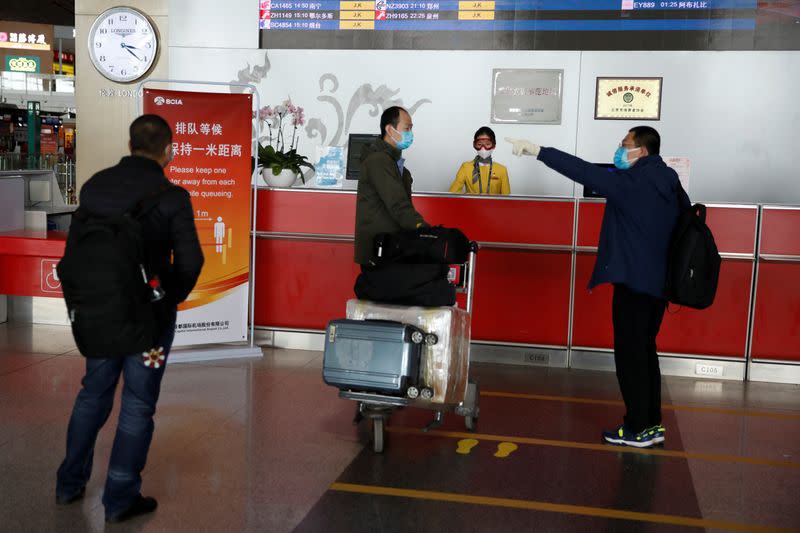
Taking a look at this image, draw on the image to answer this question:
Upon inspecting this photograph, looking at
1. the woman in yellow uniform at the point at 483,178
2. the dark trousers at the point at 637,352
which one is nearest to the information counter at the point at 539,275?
the woman in yellow uniform at the point at 483,178

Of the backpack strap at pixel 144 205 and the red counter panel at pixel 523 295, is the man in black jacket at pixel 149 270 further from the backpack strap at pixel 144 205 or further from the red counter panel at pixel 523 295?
the red counter panel at pixel 523 295

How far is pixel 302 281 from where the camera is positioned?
6137 mm

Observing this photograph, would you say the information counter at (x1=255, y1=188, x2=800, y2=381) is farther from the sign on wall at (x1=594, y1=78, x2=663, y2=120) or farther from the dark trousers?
the sign on wall at (x1=594, y1=78, x2=663, y2=120)

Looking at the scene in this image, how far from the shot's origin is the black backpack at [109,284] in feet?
9.09

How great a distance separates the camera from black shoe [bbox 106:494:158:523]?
3057mm

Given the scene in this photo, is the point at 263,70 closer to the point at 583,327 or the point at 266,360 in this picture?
the point at 266,360

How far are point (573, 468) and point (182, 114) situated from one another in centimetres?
321

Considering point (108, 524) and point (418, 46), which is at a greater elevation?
point (418, 46)

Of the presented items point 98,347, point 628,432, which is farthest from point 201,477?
point 628,432

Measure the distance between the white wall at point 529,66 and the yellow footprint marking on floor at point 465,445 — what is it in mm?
3871

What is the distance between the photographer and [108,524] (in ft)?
9.98

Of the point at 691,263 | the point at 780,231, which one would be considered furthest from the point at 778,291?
the point at 691,263

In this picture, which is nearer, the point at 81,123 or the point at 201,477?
the point at 201,477

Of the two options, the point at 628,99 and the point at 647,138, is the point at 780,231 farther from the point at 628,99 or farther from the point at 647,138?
the point at 628,99
